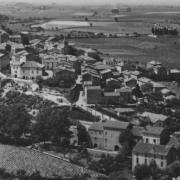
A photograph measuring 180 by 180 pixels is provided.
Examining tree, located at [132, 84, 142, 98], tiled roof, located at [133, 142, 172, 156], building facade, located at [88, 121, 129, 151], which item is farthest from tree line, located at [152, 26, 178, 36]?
tiled roof, located at [133, 142, 172, 156]

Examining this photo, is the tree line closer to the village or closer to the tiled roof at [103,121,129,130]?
the village

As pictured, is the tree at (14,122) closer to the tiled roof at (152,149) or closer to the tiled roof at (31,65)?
the tiled roof at (152,149)

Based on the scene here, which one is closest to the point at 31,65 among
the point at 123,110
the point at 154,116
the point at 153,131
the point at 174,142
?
the point at 123,110

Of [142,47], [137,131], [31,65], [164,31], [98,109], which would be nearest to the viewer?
[137,131]

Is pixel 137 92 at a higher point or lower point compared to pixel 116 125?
lower

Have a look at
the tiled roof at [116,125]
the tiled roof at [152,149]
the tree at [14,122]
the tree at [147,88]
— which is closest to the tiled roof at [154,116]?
the tiled roof at [116,125]

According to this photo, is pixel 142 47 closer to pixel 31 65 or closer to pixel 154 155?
pixel 31 65
